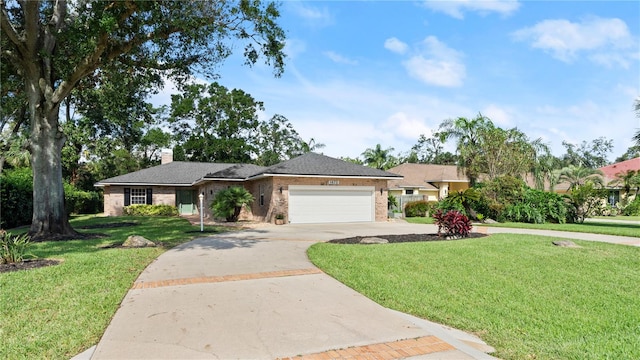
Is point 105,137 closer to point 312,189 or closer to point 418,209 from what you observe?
point 312,189

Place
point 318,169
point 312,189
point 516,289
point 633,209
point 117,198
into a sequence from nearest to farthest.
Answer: point 516,289
point 312,189
point 318,169
point 117,198
point 633,209

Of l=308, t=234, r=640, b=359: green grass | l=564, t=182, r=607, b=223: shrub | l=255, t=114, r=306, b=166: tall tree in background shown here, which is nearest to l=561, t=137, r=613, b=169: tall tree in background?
l=255, t=114, r=306, b=166: tall tree in background

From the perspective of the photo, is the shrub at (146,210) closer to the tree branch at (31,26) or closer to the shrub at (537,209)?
the tree branch at (31,26)

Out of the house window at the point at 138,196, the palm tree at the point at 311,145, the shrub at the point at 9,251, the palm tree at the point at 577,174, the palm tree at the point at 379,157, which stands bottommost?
the shrub at the point at 9,251

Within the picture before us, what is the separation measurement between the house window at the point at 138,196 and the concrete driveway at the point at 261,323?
75.0ft

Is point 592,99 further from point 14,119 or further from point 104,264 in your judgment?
point 14,119

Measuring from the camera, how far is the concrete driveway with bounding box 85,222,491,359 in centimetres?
368

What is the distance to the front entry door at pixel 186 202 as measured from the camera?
28.7 meters

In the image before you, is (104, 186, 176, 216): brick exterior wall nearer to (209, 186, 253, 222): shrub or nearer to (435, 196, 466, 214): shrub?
(209, 186, 253, 222): shrub

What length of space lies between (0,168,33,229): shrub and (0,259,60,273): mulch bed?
1126 centimetres

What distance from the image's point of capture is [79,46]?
1105 centimetres

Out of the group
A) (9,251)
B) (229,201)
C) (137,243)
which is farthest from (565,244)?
(229,201)

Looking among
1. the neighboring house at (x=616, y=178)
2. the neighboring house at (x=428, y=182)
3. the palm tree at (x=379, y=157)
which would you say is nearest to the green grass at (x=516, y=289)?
the neighboring house at (x=428, y=182)

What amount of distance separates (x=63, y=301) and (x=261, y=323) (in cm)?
306
